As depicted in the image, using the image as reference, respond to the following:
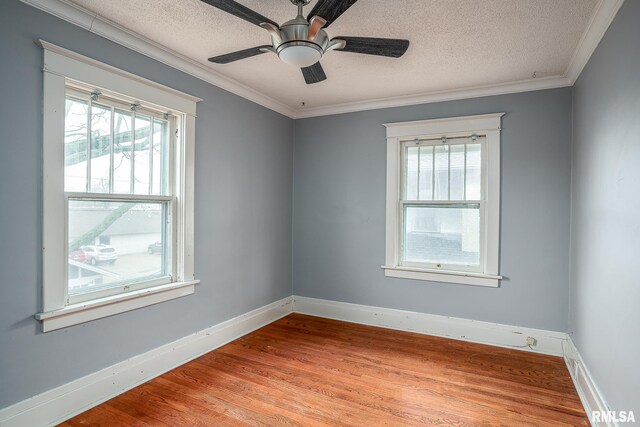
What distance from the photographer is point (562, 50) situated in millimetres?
2740

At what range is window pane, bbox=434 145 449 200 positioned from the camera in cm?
384

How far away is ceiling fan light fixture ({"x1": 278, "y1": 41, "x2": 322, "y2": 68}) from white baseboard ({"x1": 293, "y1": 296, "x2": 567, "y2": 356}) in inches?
119

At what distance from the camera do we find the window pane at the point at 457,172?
3770mm

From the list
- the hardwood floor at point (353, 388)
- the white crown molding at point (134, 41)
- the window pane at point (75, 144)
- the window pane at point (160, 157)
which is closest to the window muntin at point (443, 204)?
the hardwood floor at point (353, 388)

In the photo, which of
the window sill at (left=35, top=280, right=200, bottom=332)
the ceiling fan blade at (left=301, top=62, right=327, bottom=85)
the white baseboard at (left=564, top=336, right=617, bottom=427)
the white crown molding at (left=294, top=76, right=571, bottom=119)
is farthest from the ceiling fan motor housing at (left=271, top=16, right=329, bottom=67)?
the white baseboard at (left=564, top=336, right=617, bottom=427)

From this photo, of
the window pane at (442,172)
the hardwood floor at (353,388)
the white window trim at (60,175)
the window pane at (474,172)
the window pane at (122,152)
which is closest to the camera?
the white window trim at (60,175)

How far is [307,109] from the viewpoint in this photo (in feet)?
14.7

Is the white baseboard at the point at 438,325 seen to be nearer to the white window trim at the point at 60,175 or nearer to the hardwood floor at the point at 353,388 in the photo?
the hardwood floor at the point at 353,388

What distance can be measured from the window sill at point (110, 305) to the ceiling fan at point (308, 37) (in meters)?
1.92

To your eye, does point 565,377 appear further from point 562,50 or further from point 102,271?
point 102,271

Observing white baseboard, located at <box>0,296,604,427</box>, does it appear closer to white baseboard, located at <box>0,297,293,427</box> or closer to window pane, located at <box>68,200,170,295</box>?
white baseboard, located at <box>0,297,293,427</box>

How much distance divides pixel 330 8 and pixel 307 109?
9.21 ft

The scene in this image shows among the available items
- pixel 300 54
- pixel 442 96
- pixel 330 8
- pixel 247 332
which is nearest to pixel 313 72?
pixel 300 54

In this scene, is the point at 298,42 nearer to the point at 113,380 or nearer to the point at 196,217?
the point at 196,217
